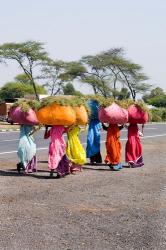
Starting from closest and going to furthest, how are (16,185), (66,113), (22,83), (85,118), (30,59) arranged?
(16,185)
(66,113)
(85,118)
(30,59)
(22,83)

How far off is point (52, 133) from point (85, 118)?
1.00 metres

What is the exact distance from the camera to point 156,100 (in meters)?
129

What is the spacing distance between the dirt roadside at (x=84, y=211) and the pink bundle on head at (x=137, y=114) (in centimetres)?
188

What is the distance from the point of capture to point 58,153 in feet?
38.8

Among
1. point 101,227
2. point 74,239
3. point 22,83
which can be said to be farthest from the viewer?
point 22,83

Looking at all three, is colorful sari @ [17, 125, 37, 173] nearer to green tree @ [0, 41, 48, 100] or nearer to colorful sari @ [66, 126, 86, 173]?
colorful sari @ [66, 126, 86, 173]

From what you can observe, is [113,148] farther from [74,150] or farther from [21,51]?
[21,51]

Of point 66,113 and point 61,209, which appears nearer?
point 61,209

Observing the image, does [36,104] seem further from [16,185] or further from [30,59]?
[30,59]

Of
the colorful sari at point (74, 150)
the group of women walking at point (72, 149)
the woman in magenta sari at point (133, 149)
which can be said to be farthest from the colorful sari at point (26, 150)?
the woman in magenta sari at point (133, 149)

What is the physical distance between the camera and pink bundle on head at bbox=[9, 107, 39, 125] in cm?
1229

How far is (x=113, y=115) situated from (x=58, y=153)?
2.15 m

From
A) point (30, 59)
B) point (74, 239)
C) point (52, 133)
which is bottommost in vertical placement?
point (74, 239)

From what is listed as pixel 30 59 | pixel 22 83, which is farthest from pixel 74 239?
pixel 22 83
